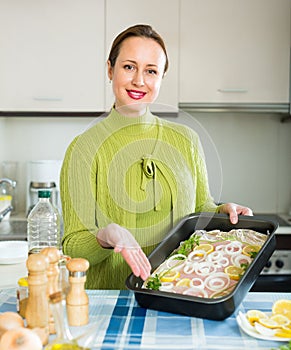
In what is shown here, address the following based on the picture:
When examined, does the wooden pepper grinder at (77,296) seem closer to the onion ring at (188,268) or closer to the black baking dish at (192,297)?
the black baking dish at (192,297)

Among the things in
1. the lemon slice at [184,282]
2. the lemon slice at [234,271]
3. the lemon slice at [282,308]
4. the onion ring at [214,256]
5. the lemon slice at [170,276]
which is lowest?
the lemon slice at [282,308]

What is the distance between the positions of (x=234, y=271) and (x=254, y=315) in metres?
0.14

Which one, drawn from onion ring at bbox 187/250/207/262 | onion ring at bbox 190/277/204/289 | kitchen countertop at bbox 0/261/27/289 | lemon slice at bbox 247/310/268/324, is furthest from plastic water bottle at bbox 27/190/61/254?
lemon slice at bbox 247/310/268/324

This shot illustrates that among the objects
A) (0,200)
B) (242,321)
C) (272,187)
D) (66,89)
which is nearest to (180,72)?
(66,89)

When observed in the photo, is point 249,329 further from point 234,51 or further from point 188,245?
point 234,51

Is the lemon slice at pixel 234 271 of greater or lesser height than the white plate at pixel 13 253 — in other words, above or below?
above

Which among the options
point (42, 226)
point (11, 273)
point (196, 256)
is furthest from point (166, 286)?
point (42, 226)

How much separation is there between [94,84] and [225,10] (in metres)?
0.78

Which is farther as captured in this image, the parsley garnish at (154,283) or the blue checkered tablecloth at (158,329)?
the parsley garnish at (154,283)

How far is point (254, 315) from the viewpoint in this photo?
112 centimetres

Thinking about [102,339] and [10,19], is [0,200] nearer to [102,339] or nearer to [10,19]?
[10,19]

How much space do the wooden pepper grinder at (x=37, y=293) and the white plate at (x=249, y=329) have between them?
1.26 ft

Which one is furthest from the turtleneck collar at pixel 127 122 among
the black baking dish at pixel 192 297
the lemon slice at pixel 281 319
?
the lemon slice at pixel 281 319

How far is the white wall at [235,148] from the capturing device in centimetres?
313
